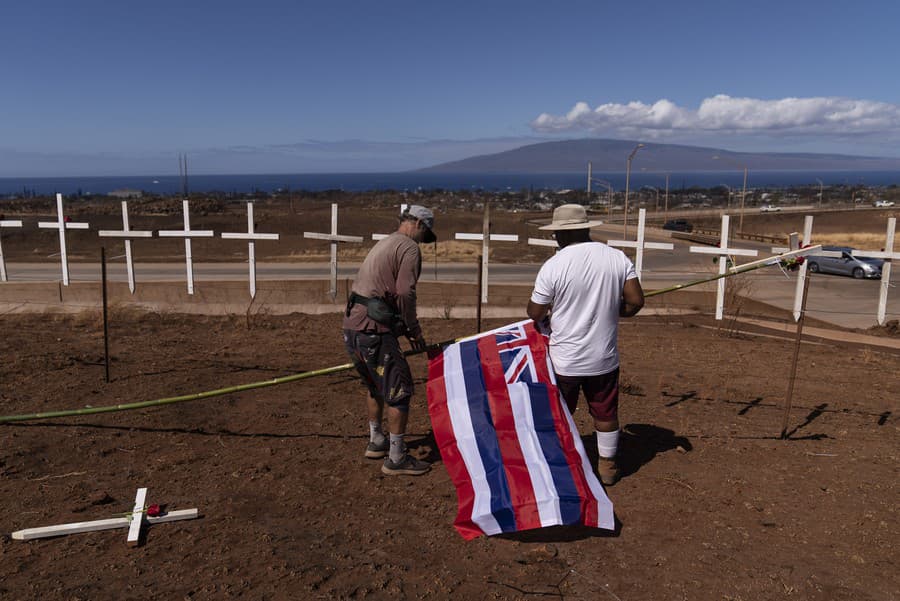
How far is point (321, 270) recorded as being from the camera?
87.0ft

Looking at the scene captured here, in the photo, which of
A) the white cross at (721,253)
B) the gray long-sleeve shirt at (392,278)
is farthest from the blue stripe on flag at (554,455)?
the white cross at (721,253)

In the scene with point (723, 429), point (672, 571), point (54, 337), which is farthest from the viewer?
point (54, 337)

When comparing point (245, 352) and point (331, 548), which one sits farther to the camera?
point (245, 352)

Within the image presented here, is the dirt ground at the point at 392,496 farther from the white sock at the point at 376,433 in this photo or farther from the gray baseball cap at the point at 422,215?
the gray baseball cap at the point at 422,215

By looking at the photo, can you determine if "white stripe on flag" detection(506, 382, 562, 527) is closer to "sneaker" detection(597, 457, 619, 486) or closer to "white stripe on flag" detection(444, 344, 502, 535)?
"white stripe on flag" detection(444, 344, 502, 535)

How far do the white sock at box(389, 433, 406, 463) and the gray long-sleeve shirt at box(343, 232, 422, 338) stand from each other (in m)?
0.77

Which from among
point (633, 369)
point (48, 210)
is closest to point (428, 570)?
point (633, 369)

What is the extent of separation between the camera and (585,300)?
421 centimetres

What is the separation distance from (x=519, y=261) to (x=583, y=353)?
28.0m

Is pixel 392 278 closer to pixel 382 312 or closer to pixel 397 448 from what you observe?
pixel 382 312

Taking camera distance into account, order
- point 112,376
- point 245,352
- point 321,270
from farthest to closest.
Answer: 1. point 321,270
2. point 245,352
3. point 112,376

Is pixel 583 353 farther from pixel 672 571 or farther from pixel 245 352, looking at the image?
pixel 245 352

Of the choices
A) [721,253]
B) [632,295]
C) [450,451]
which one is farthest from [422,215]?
[721,253]

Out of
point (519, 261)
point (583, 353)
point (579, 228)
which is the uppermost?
point (579, 228)
